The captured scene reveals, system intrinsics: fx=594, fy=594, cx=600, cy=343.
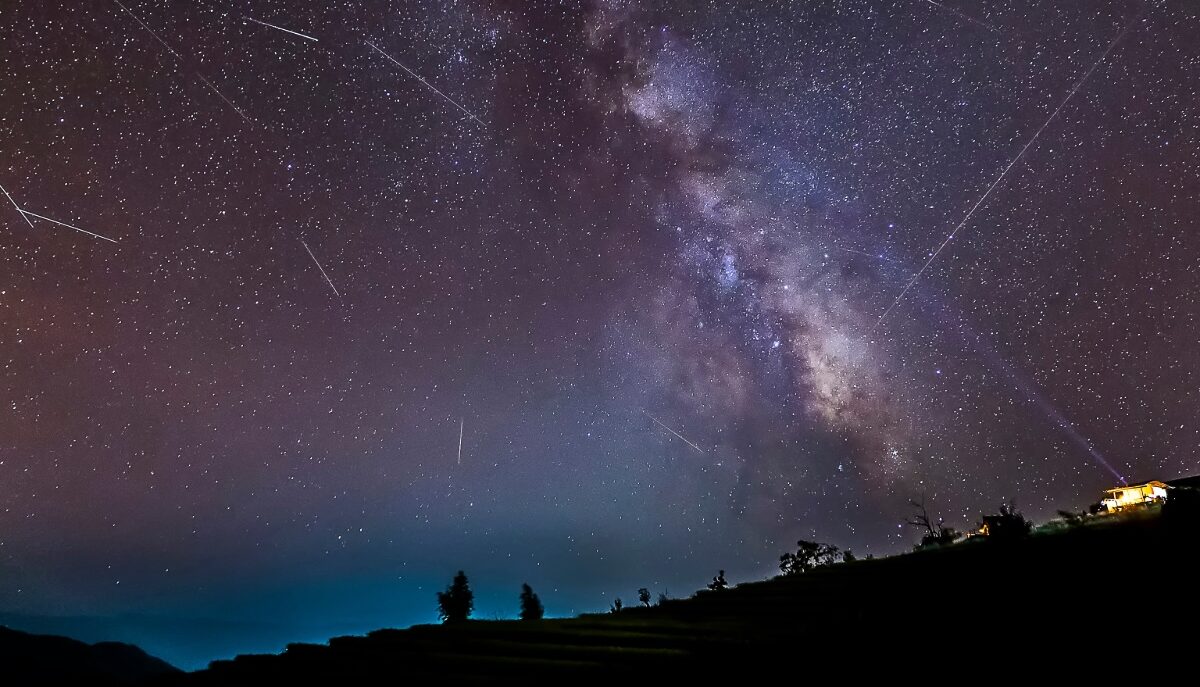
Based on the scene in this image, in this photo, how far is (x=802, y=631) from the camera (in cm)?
719

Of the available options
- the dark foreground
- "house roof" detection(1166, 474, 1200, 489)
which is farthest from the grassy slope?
"house roof" detection(1166, 474, 1200, 489)

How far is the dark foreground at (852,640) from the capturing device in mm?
5547

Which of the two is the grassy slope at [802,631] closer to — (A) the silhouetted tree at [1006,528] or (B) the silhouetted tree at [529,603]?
(A) the silhouetted tree at [1006,528]

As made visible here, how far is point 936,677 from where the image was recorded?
5.14 m

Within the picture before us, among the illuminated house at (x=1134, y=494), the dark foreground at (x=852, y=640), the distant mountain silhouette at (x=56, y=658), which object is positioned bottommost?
the dark foreground at (x=852, y=640)

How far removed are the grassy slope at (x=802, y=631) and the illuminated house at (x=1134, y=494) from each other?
42.9m

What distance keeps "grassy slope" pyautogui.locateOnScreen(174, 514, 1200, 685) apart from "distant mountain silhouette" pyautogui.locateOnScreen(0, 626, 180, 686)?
105706 millimetres

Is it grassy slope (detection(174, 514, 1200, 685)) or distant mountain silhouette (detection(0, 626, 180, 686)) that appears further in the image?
distant mountain silhouette (detection(0, 626, 180, 686))

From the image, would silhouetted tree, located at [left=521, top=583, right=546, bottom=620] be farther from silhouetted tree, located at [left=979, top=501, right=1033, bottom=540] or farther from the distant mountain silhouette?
the distant mountain silhouette

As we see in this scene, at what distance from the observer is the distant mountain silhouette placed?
370 ft

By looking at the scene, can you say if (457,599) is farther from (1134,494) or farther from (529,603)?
(1134,494)

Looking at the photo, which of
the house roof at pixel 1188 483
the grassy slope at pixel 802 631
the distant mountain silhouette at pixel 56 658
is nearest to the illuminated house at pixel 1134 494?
the house roof at pixel 1188 483

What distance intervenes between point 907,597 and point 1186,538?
6.11 metres

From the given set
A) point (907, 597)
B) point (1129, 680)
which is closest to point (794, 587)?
point (907, 597)
